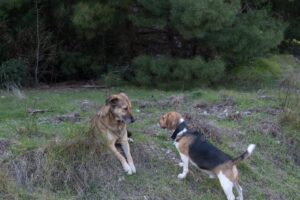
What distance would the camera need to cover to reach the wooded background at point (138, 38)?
571 inches

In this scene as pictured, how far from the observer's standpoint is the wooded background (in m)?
14.5

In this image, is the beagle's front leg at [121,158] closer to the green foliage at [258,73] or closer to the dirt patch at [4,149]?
the dirt patch at [4,149]

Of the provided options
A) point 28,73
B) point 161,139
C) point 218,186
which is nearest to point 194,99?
point 161,139

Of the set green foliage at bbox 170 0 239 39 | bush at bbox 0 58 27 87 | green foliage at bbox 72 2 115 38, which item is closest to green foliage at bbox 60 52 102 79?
bush at bbox 0 58 27 87

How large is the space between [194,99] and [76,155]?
4.97 metres

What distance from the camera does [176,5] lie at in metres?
13.9

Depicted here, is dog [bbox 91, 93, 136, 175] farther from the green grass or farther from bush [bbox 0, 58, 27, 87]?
bush [bbox 0, 58, 27, 87]

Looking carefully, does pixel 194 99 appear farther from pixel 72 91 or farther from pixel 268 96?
pixel 72 91

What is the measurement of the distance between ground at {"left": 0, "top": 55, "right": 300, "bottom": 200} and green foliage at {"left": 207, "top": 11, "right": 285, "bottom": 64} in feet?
8.48

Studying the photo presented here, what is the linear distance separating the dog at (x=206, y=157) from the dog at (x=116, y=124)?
649mm

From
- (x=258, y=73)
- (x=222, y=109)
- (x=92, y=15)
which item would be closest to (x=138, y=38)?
(x=92, y=15)

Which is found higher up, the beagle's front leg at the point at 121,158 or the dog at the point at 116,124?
the dog at the point at 116,124

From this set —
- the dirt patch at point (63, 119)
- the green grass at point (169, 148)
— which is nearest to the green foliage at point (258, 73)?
the green grass at point (169, 148)

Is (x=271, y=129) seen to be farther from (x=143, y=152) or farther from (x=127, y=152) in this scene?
(x=127, y=152)
